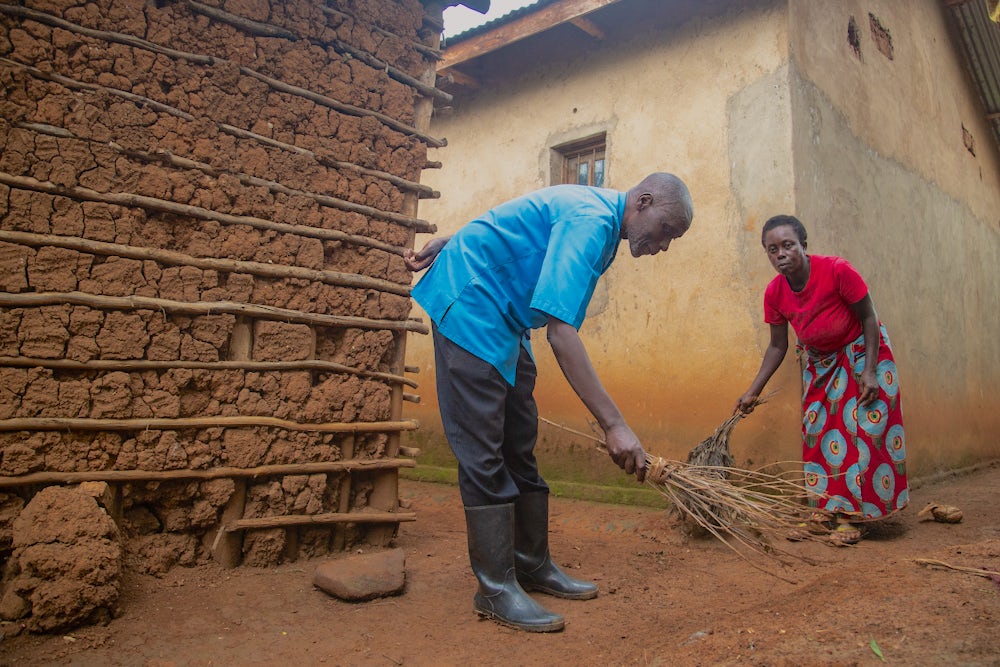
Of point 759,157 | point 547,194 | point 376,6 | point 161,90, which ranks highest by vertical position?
point 376,6

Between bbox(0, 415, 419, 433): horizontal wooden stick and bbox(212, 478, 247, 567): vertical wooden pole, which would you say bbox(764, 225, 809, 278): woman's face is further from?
bbox(212, 478, 247, 567): vertical wooden pole

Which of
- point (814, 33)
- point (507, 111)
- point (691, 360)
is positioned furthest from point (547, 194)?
point (507, 111)

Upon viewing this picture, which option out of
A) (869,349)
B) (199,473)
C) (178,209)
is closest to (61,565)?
(199,473)

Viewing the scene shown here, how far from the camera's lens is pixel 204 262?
9.66ft

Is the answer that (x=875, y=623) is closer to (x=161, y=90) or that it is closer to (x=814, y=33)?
(x=161, y=90)

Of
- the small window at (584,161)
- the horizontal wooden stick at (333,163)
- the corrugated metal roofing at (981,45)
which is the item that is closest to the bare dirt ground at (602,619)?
the horizontal wooden stick at (333,163)

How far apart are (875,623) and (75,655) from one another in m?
2.42

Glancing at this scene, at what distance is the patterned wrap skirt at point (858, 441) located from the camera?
142 inches

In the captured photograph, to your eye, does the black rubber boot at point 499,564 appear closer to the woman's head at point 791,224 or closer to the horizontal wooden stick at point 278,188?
the horizontal wooden stick at point 278,188

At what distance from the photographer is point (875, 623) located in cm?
193

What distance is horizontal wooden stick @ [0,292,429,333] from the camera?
8.37 ft

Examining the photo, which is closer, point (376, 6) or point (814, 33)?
point (376, 6)

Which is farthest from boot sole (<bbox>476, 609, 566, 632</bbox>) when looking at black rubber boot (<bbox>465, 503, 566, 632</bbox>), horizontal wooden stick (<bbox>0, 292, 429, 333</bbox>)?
horizontal wooden stick (<bbox>0, 292, 429, 333</bbox>)

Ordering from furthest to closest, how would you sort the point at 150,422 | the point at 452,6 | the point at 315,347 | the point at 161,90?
the point at 452,6 → the point at 315,347 → the point at 161,90 → the point at 150,422
